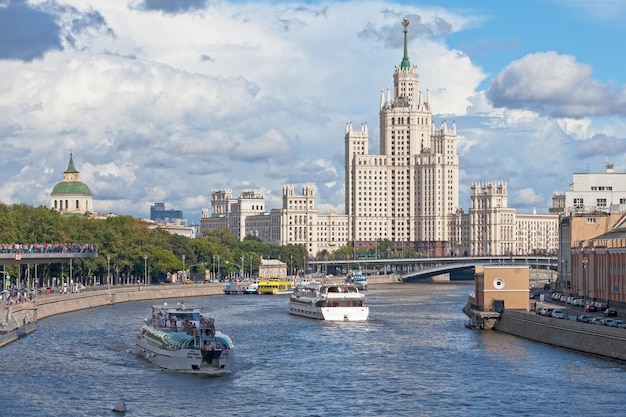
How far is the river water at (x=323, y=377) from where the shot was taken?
65875 millimetres

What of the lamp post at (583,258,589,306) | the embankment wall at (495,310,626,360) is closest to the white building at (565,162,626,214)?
the lamp post at (583,258,589,306)

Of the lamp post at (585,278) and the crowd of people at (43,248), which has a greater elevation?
the crowd of people at (43,248)

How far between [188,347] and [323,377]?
907 cm

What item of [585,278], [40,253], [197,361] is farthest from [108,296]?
[197,361]

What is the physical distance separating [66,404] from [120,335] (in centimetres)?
3704

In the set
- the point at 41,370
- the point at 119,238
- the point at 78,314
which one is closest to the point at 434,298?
the point at 119,238

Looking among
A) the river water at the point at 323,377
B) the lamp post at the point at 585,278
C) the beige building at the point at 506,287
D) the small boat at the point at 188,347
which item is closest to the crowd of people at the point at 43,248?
the river water at the point at 323,377

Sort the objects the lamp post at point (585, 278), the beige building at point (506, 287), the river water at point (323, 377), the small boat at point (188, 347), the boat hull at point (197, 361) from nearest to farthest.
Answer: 1. the river water at point (323, 377)
2. the boat hull at point (197, 361)
3. the small boat at point (188, 347)
4. the beige building at point (506, 287)
5. the lamp post at point (585, 278)

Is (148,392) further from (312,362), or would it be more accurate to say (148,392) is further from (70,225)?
(70,225)

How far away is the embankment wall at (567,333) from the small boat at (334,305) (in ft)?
76.2

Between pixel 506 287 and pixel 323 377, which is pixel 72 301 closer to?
pixel 506 287

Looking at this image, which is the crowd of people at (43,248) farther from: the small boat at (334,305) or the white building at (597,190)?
the white building at (597,190)

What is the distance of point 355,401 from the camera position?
68.4 meters

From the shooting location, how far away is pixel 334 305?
130m
